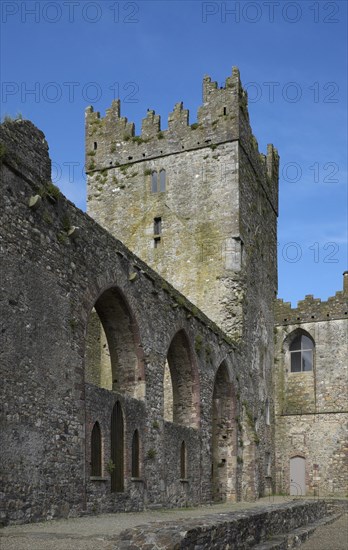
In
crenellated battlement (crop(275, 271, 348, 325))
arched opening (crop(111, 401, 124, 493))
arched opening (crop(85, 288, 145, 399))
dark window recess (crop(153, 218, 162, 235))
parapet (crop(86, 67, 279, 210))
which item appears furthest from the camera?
crenellated battlement (crop(275, 271, 348, 325))

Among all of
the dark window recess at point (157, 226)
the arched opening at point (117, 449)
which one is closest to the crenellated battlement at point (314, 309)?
the dark window recess at point (157, 226)

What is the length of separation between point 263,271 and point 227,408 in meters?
7.90

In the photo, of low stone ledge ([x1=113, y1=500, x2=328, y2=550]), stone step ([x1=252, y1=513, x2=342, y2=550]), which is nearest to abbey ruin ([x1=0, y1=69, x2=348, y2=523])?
low stone ledge ([x1=113, y1=500, x2=328, y2=550])

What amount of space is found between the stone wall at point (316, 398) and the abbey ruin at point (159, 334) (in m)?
0.06

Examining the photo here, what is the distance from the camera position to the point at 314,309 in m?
32.5

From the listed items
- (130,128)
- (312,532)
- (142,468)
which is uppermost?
(130,128)

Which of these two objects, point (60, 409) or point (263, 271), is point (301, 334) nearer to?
point (263, 271)

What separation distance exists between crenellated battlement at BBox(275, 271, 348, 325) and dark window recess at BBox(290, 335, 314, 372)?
3.08 ft

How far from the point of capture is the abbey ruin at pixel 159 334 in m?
12.1

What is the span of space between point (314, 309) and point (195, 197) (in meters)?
8.41

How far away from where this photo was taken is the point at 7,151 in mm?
11766

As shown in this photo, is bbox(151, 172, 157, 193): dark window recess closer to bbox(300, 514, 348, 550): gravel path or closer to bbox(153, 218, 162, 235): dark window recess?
bbox(153, 218, 162, 235): dark window recess

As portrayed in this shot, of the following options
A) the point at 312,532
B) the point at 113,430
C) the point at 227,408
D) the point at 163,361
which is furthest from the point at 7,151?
the point at 227,408

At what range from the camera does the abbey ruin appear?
12078mm
